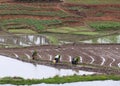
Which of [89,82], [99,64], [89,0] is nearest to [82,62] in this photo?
[99,64]

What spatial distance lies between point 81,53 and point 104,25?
1516 centimetres

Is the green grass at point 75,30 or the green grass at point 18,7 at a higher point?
the green grass at point 18,7

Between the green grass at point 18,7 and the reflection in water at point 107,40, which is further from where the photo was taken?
the green grass at point 18,7

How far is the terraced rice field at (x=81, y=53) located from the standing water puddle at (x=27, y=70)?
6.57 ft

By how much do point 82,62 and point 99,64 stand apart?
3.29ft

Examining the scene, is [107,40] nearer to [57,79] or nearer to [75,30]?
[75,30]

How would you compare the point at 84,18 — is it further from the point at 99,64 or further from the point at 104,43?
the point at 99,64

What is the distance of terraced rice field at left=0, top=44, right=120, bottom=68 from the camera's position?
97.0 ft

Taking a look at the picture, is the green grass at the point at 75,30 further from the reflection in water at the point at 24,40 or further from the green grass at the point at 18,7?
the green grass at the point at 18,7

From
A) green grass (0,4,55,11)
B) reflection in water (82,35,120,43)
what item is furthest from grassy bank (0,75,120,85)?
green grass (0,4,55,11)

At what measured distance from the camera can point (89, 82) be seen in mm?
22094

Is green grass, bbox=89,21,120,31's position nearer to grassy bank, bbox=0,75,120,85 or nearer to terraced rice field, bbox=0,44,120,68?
terraced rice field, bbox=0,44,120,68

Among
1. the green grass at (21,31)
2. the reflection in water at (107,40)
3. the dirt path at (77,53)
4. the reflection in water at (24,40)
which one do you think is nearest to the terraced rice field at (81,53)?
the dirt path at (77,53)

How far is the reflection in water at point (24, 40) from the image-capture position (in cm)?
3591
